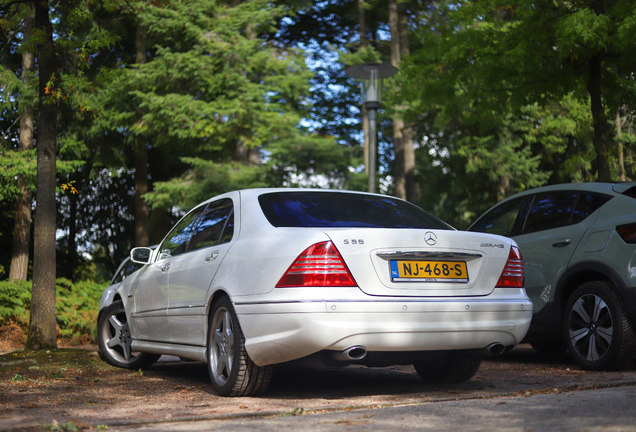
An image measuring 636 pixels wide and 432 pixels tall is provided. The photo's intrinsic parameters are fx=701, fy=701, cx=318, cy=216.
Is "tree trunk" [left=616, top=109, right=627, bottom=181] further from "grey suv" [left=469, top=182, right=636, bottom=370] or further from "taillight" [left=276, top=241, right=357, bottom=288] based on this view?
"taillight" [left=276, top=241, right=357, bottom=288]

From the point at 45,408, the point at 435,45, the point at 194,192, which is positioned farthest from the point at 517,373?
the point at 194,192

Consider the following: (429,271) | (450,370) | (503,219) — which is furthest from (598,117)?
(429,271)

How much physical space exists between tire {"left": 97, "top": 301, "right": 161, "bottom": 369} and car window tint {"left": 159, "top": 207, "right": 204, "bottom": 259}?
143 centimetres

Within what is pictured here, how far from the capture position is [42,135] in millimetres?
9453

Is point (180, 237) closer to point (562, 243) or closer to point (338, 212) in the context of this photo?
point (338, 212)

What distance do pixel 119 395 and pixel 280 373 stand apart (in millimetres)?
1793

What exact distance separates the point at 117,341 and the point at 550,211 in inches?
192

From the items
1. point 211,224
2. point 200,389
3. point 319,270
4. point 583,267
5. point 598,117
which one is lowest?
point 200,389

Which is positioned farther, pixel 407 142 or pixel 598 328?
pixel 407 142

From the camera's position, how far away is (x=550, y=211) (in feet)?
23.6

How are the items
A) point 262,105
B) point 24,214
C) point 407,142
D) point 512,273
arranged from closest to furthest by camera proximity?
point 512,273 < point 262,105 < point 24,214 < point 407,142

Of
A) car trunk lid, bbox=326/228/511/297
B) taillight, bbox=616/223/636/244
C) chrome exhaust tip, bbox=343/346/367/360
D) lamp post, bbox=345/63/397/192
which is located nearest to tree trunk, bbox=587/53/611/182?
lamp post, bbox=345/63/397/192

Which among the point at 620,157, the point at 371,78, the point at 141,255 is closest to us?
the point at 141,255

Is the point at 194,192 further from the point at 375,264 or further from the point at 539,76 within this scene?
the point at 375,264
